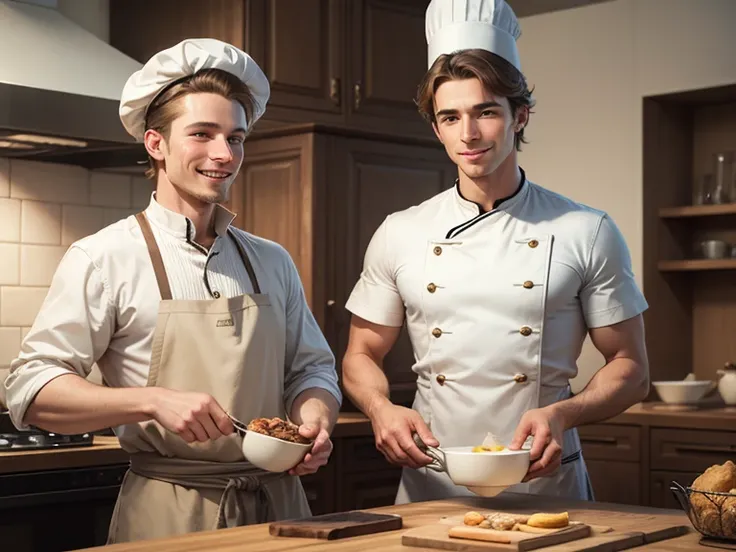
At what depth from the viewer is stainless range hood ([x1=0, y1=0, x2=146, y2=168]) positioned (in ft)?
11.1

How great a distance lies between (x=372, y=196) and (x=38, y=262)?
4.18ft

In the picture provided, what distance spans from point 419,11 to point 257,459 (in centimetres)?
315

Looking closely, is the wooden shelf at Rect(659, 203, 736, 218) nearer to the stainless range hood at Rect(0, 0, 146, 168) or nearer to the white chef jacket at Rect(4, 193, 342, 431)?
the stainless range hood at Rect(0, 0, 146, 168)

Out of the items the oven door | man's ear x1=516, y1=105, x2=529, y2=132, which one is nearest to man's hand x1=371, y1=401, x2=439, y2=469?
man's ear x1=516, y1=105, x2=529, y2=132

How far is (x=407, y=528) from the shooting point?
6.40 feet

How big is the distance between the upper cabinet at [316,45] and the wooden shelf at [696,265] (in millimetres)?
1381

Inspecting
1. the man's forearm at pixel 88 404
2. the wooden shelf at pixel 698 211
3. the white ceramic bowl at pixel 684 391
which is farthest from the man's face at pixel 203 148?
the wooden shelf at pixel 698 211

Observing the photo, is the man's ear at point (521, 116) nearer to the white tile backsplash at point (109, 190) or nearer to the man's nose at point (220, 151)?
the man's nose at point (220, 151)

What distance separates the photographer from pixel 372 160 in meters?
4.39

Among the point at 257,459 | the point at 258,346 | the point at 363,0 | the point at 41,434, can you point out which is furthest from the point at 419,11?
the point at 257,459

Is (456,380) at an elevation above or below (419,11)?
below

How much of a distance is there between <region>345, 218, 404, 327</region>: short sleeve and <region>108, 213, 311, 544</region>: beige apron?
0.40 m

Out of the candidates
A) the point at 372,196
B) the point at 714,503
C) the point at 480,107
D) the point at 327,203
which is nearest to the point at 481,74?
the point at 480,107

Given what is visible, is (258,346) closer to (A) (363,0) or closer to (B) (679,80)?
(A) (363,0)
